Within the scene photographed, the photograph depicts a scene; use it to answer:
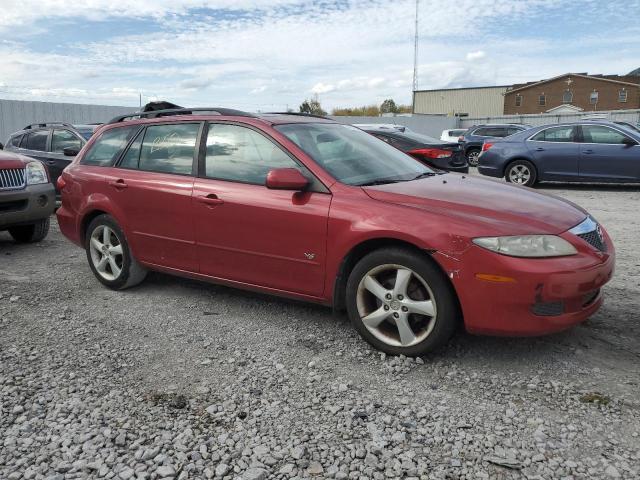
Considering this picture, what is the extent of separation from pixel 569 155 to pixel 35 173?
403 inches

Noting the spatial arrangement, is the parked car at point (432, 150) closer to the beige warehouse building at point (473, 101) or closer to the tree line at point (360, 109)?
the tree line at point (360, 109)

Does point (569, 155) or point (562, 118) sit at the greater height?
point (562, 118)

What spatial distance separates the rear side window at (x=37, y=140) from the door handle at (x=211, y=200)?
8.35 m

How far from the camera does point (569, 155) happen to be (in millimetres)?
12375

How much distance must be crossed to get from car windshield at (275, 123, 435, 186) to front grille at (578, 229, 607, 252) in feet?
4.17

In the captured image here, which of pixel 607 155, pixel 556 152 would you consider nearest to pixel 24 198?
pixel 556 152

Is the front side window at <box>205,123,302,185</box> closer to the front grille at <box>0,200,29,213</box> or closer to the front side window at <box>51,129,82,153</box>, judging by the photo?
the front grille at <box>0,200,29,213</box>

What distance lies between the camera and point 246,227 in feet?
13.6

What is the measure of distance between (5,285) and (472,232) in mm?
4477

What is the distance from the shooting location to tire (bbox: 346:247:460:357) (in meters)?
3.43

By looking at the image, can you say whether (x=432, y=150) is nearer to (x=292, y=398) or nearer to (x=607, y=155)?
(x=607, y=155)

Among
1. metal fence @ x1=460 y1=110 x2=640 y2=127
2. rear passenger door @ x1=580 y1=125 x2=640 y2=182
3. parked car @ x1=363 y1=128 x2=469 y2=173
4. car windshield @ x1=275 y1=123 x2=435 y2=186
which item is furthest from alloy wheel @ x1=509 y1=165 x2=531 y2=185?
metal fence @ x1=460 y1=110 x2=640 y2=127

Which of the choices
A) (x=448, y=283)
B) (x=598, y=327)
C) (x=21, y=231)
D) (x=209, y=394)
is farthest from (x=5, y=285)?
(x=598, y=327)

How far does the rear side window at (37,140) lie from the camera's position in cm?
1138
